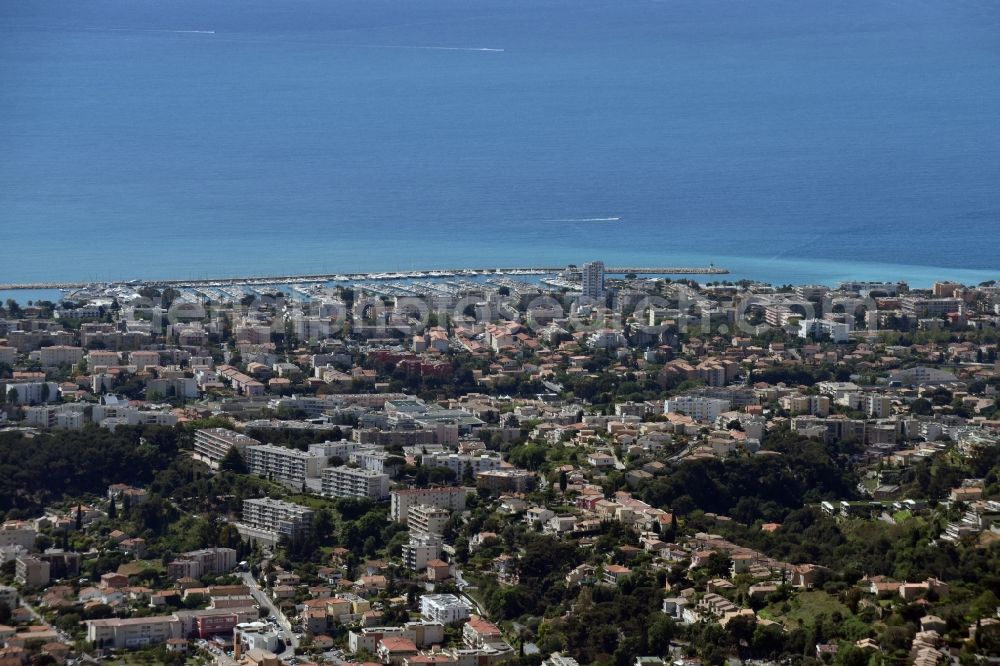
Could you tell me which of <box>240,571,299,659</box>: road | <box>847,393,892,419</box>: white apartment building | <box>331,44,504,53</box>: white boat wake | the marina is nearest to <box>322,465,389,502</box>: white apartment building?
<box>240,571,299,659</box>: road

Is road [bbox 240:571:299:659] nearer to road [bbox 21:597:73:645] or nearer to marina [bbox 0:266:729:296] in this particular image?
road [bbox 21:597:73:645]

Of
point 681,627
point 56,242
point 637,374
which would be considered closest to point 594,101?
point 56,242

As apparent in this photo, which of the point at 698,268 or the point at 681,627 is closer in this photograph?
the point at 681,627

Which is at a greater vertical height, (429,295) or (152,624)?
(429,295)

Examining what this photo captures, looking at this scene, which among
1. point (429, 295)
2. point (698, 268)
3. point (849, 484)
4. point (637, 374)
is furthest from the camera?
point (698, 268)

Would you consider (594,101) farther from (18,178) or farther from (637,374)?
(637,374)

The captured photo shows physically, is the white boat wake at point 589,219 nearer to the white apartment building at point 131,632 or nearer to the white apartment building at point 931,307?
the white apartment building at point 931,307
